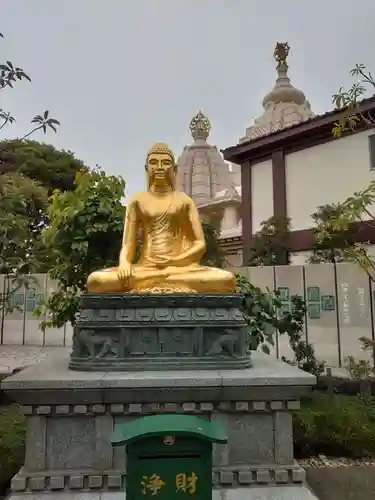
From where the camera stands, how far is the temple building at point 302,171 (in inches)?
476

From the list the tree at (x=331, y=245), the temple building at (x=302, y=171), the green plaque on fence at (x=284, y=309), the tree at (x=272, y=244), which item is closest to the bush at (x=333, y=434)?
the green plaque on fence at (x=284, y=309)

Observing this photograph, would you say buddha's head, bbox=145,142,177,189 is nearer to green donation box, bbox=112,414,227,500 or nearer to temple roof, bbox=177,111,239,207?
green donation box, bbox=112,414,227,500

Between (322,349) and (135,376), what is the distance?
17.5 ft

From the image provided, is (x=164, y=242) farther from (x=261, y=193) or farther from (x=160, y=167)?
(x=261, y=193)

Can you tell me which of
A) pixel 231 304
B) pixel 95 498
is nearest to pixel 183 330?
pixel 231 304

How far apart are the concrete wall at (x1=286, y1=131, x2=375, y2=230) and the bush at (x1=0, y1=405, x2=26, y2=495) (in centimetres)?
1019

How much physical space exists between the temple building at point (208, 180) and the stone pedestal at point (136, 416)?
18482 mm

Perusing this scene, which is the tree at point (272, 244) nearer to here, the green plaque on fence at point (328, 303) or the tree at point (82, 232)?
the green plaque on fence at point (328, 303)

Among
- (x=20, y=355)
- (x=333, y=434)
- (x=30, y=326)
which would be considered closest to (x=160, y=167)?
(x=333, y=434)

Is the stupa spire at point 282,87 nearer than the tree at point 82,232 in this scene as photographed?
No

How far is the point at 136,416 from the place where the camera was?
3.32m

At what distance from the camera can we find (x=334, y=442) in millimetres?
4289

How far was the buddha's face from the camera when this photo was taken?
4.73 meters

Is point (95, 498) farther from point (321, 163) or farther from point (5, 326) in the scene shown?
point (321, 163)
